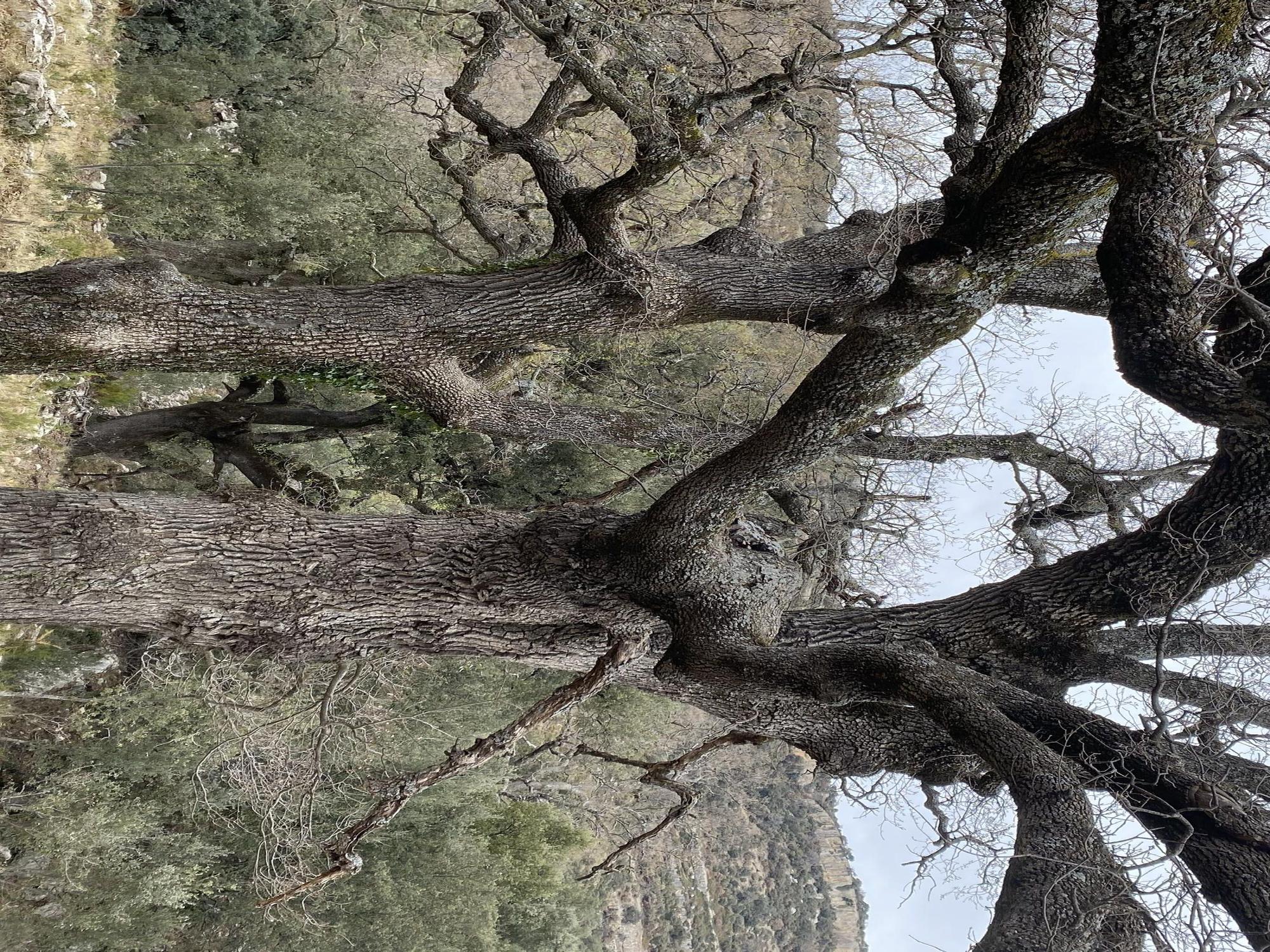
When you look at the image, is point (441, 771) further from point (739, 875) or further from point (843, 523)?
point (739, 875)

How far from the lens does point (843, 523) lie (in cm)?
764

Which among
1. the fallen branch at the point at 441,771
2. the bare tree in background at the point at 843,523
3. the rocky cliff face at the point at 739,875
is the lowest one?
the rocky cliff face at the point at 739,875

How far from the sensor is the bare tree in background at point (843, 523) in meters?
3.82

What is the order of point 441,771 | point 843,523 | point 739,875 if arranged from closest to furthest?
point 441,771 → point 843,523 → point 739,875

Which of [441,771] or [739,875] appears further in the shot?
[739,875]

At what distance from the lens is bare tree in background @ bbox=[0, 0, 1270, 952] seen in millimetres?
3820

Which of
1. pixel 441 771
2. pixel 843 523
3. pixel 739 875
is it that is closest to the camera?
pixel 441 771

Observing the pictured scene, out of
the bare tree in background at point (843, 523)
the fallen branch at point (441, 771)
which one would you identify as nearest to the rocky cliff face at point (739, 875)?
the bare tree in background at point (843, 523)

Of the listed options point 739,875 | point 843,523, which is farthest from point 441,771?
point 739,875

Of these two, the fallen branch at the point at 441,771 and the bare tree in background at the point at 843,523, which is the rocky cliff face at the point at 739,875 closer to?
the bare tree in background at the point at 843,523

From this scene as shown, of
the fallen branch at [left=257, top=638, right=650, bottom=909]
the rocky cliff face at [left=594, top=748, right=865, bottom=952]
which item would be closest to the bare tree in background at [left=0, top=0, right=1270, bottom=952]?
the fallen branch at [left=257, top=638, right=650, bottom=909]

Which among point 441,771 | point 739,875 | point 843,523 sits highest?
point 843,523

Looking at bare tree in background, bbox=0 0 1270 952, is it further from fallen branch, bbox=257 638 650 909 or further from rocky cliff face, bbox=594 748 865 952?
rocky cliff face, bbox=594 748 865 952

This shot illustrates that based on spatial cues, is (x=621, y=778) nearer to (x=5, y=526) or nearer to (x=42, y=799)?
(x=42, y=799)
